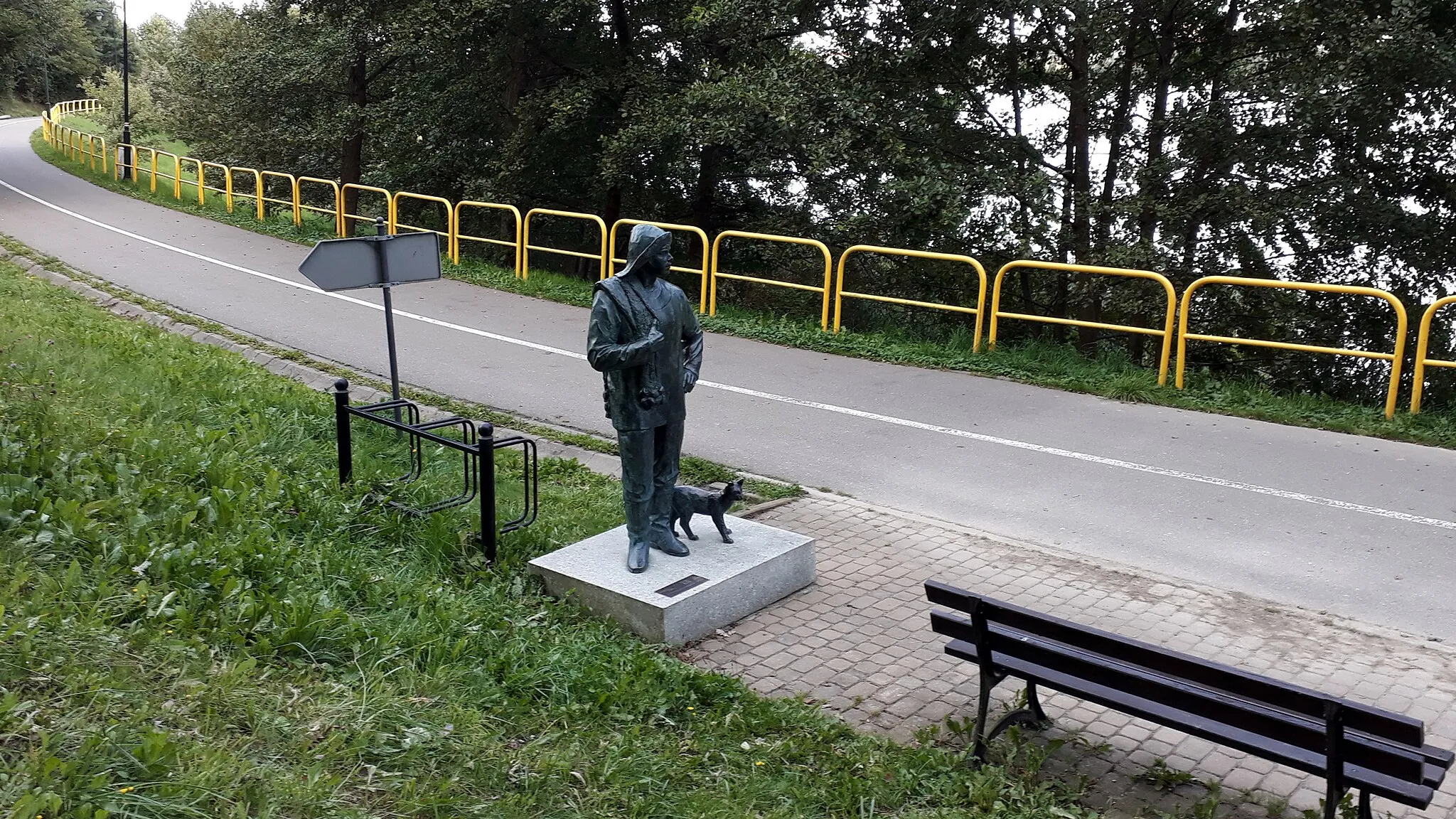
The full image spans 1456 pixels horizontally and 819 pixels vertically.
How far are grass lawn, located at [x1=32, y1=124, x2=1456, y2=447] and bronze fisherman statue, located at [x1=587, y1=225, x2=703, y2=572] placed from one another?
6555 millimetres

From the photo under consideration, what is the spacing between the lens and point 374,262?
7457 millimetres

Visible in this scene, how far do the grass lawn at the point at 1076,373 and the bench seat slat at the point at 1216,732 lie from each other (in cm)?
698

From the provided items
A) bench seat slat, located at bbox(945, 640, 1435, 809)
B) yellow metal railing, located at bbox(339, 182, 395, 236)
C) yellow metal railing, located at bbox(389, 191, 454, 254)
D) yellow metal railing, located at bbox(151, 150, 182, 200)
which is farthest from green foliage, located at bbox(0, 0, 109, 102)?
bench seat slat, located at bbox(945, 640, 1435, 809)

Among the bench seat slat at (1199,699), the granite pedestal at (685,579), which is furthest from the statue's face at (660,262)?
the bench seat slat at (1199,699)

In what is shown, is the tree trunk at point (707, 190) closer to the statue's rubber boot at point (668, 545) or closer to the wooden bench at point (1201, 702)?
the statue's rubber boot at point (668, 545)

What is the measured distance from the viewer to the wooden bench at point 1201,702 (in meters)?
3.88

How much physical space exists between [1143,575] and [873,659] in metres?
2.05

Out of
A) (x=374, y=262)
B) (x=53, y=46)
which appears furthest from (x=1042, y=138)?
(x=53, y=46)

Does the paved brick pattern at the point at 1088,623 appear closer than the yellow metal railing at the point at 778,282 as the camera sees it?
Yes

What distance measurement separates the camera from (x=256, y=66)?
88.3 feet

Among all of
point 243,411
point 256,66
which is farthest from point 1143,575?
point 256,66

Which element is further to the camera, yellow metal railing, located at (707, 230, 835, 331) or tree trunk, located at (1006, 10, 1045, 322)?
tree trunk, located at (1006, 10, 1045, 322)

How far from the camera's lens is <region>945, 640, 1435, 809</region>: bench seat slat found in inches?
153

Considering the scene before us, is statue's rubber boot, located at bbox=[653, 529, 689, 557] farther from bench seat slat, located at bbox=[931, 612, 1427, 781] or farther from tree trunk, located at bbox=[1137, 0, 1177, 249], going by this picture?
tree trunk, located at bbox=[1137, 0, 1177, 249]
